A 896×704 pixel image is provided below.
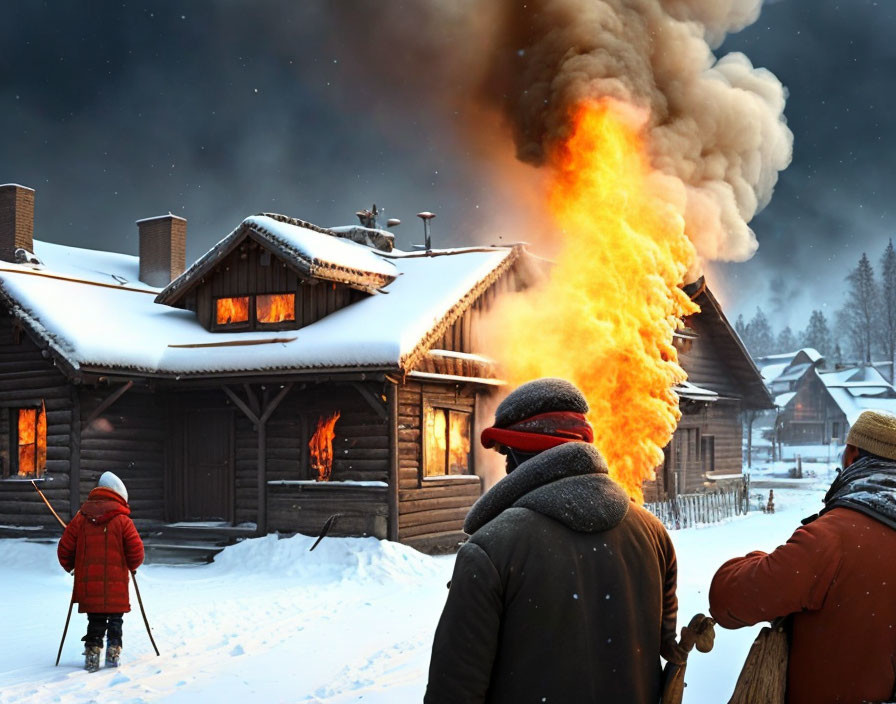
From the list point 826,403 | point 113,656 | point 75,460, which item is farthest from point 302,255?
point 826,403

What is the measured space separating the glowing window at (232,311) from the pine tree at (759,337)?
119 m

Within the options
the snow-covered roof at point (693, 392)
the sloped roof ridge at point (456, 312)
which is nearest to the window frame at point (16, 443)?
the sloped roof ridge at point (456, 312)

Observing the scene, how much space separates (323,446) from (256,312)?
3.31m

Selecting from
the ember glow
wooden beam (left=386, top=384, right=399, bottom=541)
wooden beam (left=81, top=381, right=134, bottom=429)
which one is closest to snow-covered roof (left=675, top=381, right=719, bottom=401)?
wooden beam (left=386, top=384, right=399, bottom=541)

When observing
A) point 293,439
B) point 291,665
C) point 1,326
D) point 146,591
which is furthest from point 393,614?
point 1,326

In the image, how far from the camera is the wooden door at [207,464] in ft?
61.2

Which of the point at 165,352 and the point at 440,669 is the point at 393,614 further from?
the point at 440,669

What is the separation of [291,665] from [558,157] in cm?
1109

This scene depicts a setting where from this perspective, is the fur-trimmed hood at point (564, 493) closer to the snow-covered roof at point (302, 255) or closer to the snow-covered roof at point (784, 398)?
the snow-covered roof at point (302, 255)

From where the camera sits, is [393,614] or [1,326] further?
[1,326]

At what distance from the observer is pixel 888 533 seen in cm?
322

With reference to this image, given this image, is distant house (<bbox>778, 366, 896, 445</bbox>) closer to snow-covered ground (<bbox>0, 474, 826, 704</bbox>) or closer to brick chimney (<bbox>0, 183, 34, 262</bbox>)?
snow-covered ground (<bbox>0, 474, 826, 704</bbox>)

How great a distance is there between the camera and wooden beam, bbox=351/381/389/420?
16188 millimetres

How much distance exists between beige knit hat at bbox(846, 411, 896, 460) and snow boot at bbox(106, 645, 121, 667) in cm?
763
